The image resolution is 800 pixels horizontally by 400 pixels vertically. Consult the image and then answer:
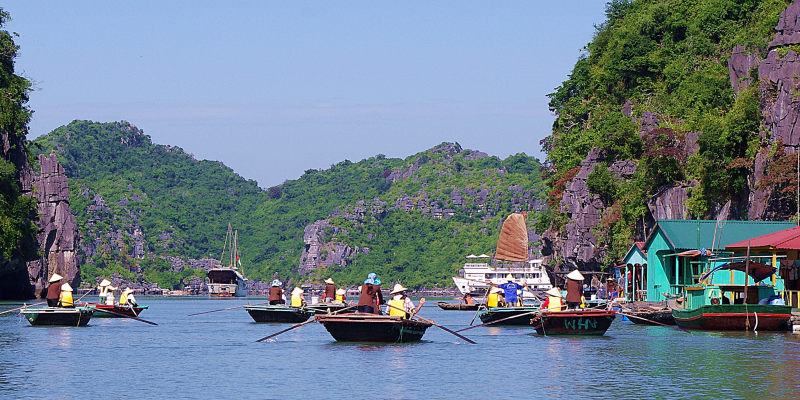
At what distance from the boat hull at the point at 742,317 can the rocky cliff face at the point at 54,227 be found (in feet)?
231

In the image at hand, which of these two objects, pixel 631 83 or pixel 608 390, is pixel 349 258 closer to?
pixel 631 83

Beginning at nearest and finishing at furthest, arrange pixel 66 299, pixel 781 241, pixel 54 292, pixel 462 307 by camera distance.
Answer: pixel 781 241 → pixel 54 292 → pixel 66 299 → pixel 462 307

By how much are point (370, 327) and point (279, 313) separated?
16681 mm

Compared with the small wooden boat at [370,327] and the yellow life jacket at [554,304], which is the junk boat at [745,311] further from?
the small wooden boat at [370,327]

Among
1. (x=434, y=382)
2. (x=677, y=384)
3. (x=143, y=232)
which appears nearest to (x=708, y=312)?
(x=677, y=384)

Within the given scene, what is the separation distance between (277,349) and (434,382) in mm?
10778

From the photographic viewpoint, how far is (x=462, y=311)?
7631 centimetres

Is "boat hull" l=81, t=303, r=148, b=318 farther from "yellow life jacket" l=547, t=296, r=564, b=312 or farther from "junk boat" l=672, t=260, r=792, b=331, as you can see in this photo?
"junk boat" l=672, t=260, r=792, b=331

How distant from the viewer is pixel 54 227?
97250 millimetres

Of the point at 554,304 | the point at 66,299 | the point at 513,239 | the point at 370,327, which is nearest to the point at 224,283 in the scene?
the point at 513,239

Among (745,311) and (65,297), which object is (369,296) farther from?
(65,297)

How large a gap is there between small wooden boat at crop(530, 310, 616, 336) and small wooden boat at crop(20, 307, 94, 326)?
1964cm

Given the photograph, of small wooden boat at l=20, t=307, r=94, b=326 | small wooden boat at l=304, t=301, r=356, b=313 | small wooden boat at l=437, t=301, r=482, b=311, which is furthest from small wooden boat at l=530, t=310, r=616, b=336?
small wooden boat at l=437, t=301, r=482, b=311

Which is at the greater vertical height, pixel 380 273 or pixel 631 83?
pixel 631 83
